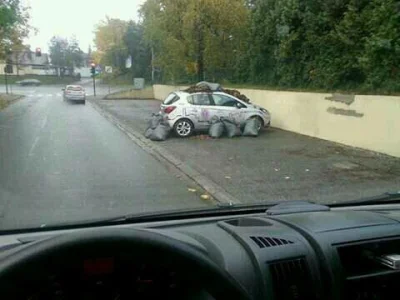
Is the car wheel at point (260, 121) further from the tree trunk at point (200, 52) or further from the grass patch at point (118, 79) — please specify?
the grass patch at point (118, 79)

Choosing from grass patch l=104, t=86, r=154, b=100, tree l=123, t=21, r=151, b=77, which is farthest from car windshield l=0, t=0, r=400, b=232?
tree l=123, t=21, r=151, b=77

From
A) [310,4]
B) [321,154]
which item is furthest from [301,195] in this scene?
[310,4]

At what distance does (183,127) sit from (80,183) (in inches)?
355

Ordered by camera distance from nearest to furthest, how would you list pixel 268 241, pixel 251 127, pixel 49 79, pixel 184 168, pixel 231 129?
pixel 268 241, pixel 184 168, pixel 231 129, pixel 251 127, pixel 49 79

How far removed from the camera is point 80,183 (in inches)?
368

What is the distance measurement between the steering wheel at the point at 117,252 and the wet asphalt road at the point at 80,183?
1891mm

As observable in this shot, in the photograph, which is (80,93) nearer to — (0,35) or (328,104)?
(0,35)

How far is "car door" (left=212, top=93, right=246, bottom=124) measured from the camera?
18.5m

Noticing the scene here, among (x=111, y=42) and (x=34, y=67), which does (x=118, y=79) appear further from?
(x=34, y=67)

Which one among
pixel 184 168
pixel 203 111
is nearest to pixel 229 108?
pixel 203 111

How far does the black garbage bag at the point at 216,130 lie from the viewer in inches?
685

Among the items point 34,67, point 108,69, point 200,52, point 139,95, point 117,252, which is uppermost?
point 200,52

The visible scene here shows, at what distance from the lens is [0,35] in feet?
108

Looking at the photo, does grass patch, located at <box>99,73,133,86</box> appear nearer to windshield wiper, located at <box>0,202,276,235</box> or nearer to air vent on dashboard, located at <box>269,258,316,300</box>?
windshield wiper, located at <box>0,202,276,235</box>
